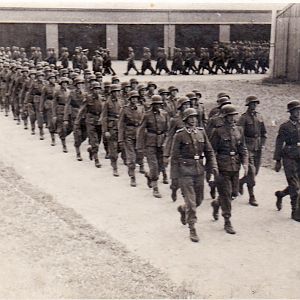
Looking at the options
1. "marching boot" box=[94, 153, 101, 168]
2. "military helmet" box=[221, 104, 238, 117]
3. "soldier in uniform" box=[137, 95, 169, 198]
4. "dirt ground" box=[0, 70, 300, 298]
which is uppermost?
"military helmet" box=[221, 104, 238, 117]

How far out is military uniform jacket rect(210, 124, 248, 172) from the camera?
8.07 m

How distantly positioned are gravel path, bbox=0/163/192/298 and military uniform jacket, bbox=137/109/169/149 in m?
1.86

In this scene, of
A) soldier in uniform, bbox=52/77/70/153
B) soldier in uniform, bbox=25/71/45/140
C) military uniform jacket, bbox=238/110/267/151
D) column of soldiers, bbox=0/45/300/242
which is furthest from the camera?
soldier in uniform, bbox=25/71/45/140

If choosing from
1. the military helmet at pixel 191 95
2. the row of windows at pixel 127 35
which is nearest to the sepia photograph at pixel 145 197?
the military helmet at pixel 191 95

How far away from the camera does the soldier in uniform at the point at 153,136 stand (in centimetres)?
985

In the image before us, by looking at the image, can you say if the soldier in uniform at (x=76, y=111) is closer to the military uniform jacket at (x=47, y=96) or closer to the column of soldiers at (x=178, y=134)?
the column of soldiers at (x=178, y=134)

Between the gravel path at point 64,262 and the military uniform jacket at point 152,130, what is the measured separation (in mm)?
1856

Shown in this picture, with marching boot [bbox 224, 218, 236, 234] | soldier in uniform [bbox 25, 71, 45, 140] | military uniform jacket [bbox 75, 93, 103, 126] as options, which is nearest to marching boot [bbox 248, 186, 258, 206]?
marching boot [bbox 224, 218, 236, 234]

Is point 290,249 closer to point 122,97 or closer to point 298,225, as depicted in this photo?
point 298,225

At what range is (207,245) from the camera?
752 centimetres

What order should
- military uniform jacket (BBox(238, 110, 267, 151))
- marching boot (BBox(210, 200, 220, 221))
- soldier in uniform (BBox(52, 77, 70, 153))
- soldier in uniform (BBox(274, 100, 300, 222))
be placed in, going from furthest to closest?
soldier in uniform (BBox(52, 77, 70, 153)), military uniform jacket (BBox(238, 110, 267, 151)), soldier in uniform (BBox(274, 100, 300, 222)), marching boot (BBox(210, 200, 220, 221))

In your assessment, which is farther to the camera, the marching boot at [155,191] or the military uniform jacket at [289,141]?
the marching boot at [155,191]

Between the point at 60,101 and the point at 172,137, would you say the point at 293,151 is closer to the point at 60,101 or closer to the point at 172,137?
the point at 172,137

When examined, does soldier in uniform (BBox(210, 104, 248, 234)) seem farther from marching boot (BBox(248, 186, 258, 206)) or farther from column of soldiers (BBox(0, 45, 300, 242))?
marching boot (BBox(248, 186, 258, 206))
